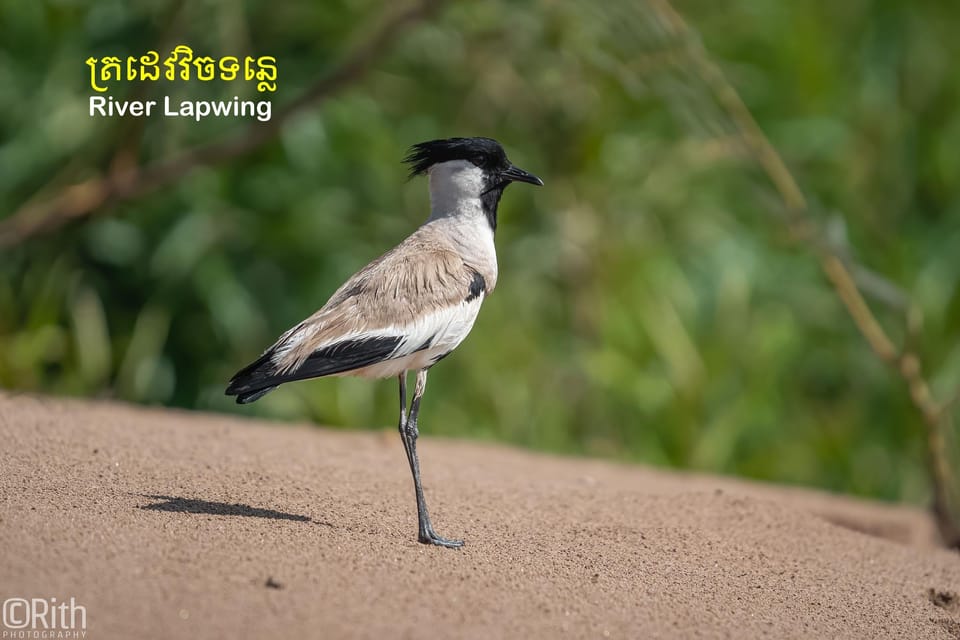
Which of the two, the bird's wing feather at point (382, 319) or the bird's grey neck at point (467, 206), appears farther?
the bird's grey neck at point (467, 206)

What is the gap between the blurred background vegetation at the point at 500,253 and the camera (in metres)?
7.93

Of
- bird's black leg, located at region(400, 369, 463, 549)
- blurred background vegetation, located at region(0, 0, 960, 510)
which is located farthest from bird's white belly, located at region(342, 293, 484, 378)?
blurred background vegetation, located at region(0, 0, 960, 510)

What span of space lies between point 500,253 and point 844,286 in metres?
3.54

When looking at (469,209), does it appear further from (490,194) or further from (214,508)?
(214,508)

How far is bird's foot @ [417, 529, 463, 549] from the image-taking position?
12.7ft

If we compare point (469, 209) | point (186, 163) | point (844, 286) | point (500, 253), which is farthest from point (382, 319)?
point (500, 253)

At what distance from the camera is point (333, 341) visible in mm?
3982

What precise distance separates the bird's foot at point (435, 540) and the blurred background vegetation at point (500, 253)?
12.1ft

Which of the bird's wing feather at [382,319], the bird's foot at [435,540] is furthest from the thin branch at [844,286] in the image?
the bird's foot at [435,540]

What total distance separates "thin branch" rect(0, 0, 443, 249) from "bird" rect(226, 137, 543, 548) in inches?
83.2

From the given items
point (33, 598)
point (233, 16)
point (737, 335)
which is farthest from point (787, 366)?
point (33, 598)

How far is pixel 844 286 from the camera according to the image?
603 centimetres

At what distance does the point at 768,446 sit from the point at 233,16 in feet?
15.9

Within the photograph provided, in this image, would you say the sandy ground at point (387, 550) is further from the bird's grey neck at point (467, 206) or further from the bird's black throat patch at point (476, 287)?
the bird's grey neck at point (467, 206)
